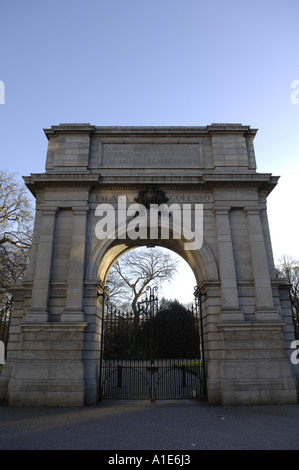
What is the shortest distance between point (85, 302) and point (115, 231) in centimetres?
300

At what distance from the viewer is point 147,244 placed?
15289 millimetres

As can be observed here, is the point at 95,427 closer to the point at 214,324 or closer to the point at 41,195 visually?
the point at 214,324

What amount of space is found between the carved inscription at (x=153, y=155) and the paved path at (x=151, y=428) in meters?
9.47

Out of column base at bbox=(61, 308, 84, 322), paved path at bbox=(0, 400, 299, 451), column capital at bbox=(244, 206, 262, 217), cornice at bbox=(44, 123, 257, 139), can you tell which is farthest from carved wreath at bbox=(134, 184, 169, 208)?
paved path at bbox=(0, 400, 299, 451)

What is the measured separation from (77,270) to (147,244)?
424cm

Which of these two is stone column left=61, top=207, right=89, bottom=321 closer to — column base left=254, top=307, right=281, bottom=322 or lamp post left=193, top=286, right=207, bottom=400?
lamp post left=193, top=286, right=207, bottom=400

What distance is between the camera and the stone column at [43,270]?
11.4 m

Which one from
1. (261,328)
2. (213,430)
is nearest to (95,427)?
(213,430)

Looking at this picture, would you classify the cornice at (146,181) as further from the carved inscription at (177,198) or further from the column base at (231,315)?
the column base at (231,315)

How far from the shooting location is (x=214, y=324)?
38.5 feet

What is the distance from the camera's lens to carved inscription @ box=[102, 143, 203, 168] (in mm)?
14180

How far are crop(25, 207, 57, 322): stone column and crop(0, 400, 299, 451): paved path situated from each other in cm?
300

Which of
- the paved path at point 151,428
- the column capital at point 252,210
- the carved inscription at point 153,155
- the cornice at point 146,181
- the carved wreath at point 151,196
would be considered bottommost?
the paved path at point 151,428

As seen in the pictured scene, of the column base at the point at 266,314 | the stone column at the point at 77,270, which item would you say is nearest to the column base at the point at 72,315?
the stone column at the point at 77,270
